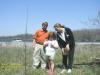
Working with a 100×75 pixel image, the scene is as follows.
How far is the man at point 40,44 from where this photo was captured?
4.98m

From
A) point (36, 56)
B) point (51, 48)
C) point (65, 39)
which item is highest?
point (65, 39)

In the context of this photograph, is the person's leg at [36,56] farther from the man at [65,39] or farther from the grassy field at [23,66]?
the man at [65,39]

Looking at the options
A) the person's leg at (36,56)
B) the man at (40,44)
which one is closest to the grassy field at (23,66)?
the person's leg at (36,56)

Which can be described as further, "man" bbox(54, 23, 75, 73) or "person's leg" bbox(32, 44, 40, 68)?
"person's leg" bbox(32, 44, 40, 68)

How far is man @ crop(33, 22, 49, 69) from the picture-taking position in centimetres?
498

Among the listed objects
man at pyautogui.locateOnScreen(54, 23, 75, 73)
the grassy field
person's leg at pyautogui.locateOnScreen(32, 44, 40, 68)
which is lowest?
the grassy field

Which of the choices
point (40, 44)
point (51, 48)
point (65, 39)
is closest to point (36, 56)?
point (40, 44)

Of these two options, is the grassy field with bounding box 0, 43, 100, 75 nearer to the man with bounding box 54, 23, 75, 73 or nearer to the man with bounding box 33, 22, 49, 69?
the man with bounding box 33, 22, 49, 69

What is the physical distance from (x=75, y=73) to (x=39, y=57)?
4.82 feet

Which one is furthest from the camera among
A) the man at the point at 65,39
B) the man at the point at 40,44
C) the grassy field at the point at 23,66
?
the man at the point at 40,44

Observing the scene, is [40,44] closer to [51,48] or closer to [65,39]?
[51,48]

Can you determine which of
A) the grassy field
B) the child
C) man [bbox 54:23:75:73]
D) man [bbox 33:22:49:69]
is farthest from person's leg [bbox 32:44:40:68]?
man [bbox 54:23:75:73]

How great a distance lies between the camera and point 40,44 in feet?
16.6

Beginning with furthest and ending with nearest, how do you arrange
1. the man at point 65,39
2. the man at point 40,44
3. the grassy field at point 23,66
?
1. the man at point 40,44
2. the man at point 65,39
3. the grassy field at point 23,66
